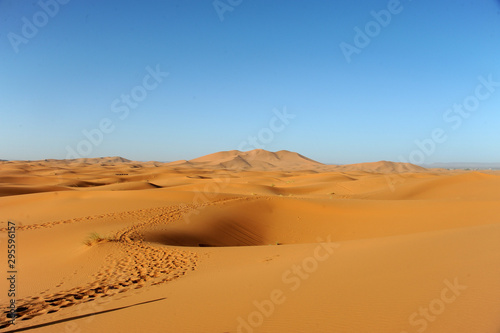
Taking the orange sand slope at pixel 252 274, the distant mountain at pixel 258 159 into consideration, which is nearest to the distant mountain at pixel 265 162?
the distant mountain at pixel 258 159

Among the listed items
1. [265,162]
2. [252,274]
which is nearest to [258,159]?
[265,162]

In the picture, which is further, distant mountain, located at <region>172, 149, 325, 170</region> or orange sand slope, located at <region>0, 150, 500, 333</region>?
distant mountain, located at <region>172, 149, 325, 170</region>

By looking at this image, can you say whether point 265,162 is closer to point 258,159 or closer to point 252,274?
point 258,159

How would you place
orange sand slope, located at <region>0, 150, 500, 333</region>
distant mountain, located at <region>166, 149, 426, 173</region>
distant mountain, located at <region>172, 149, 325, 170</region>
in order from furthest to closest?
distant mountain, located at <region>172, 149, 325, 170</region>
distant mountain, located at <region>166, 149, 426, 173</region>
orange sand slope, located at <region>0, 150, 500, 333</region>

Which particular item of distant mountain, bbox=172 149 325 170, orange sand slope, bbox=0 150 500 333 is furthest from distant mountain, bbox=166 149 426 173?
orange sand slope, bbox=0 150 500 333

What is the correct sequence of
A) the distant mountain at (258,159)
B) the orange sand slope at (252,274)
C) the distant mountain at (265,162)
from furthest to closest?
the distant mountain at (258,159) < the distant mountain at (265,162) < the orange sand slope at (252,274)

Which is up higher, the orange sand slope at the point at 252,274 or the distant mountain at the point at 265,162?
the distant mountain at the point at 265,162

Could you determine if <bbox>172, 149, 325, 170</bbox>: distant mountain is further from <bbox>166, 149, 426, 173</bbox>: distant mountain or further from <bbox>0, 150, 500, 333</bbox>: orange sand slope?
<bbox>0, 150, 500, 333</bbox>: orange sand slope

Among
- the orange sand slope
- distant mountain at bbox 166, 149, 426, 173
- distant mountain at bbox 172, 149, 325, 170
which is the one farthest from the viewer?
distant mountain at bbox 172, 149, 325, 170

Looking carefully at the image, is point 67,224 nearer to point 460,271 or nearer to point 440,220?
point 460,271

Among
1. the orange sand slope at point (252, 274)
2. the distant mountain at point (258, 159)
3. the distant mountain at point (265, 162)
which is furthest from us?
the distant mountain at point (258, 159)

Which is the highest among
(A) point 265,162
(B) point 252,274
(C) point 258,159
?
(C) point 258,159

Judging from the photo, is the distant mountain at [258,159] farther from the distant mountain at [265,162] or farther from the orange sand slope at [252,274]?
the orange sand slope at [252,274]

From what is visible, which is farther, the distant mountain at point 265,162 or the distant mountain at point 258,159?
the distant mountain at point 258,159
